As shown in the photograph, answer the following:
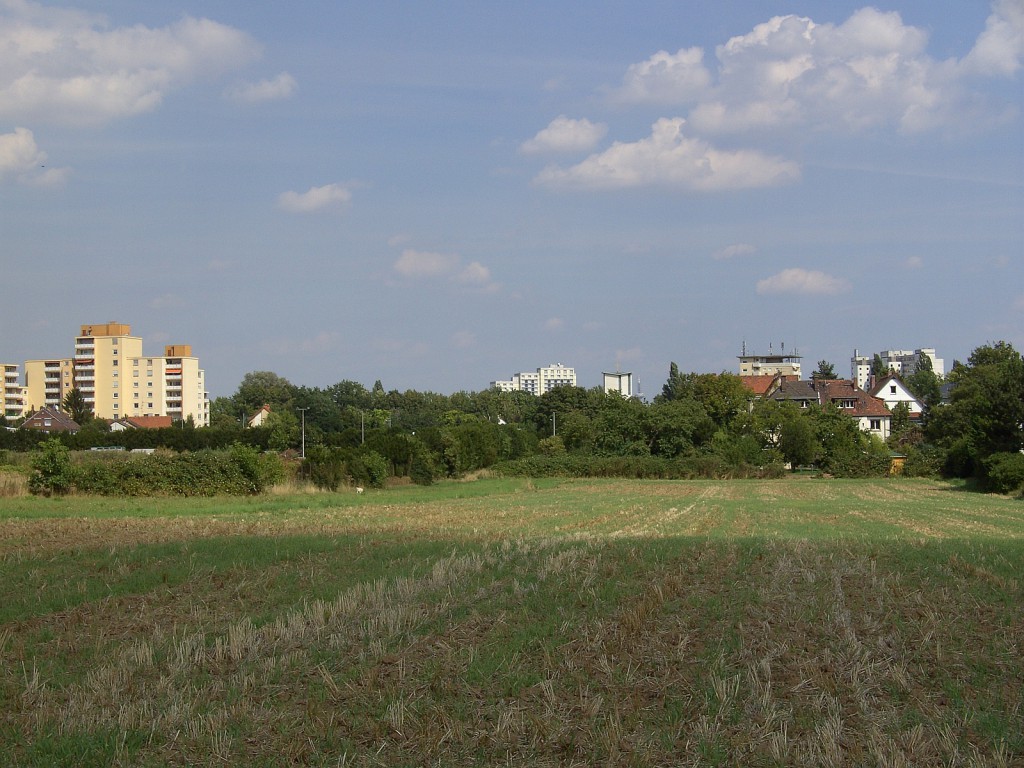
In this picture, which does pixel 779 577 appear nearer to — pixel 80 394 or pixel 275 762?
pixel 275 762

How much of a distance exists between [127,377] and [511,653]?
181 m

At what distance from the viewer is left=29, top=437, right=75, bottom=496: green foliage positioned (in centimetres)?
4312

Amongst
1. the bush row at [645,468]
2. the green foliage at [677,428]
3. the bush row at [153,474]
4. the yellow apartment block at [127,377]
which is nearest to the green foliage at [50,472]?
the bush row at [153,474]

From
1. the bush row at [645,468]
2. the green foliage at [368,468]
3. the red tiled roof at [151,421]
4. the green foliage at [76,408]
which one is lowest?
the bush row at [645,468]

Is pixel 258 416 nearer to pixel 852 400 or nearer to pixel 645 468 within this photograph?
pixel 852 400

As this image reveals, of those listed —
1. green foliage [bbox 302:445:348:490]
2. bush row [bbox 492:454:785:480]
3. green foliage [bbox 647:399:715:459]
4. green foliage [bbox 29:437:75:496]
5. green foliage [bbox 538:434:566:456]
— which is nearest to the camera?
green foliage [bbox 29:437:75:496]

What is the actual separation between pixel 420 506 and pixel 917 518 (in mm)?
20717

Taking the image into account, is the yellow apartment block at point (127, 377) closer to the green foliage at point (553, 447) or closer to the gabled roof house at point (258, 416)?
the gabled roof house at point (258, 416)

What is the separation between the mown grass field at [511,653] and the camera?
8172mm

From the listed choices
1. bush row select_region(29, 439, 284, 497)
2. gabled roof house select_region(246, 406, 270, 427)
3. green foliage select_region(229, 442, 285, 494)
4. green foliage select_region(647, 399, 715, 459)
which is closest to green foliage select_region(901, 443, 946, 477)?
green foliage select_region(647, 399, 715, 459)

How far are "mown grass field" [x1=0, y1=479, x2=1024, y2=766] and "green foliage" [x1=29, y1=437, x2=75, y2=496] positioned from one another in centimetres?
2161

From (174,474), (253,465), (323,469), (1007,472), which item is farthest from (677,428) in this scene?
(174,474)

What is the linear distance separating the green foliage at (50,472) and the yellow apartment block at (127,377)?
137598mm

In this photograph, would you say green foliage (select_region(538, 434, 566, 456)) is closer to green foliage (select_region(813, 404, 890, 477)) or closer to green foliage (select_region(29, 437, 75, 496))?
green foliage (select_region(813, 404, 890, 477))
